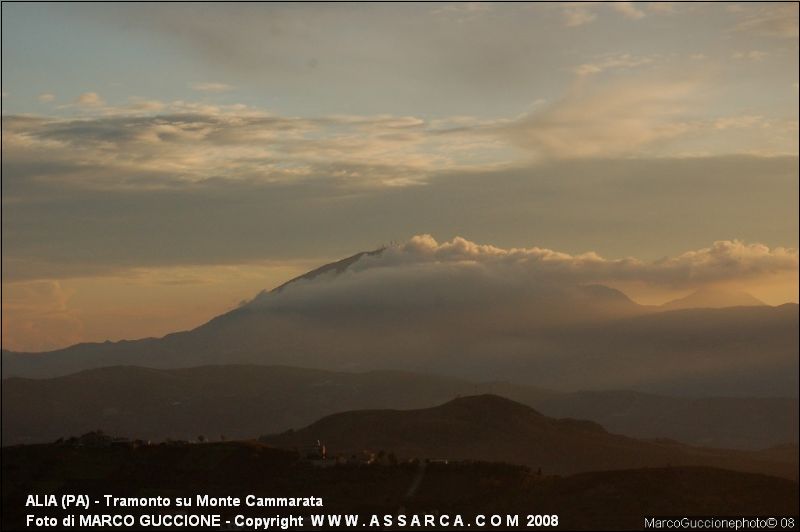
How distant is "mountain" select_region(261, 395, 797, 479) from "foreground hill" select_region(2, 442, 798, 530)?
3688 centimetres

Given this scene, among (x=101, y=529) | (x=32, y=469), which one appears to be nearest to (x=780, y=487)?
(x=101, y=529)

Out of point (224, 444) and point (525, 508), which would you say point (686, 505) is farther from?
point (224, 444)

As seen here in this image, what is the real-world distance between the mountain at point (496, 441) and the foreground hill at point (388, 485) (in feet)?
121

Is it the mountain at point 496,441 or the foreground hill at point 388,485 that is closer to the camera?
the foreground hill at point 388,485

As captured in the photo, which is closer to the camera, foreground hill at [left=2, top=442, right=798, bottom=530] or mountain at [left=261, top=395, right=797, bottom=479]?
foreground hill at [left=2, top=442, right=798, bottom=530]

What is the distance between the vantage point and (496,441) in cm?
14975

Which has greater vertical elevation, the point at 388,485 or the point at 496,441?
the point at 496,441

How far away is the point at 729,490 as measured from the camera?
291ft

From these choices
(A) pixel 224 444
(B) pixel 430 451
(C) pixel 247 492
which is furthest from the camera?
(B) pixel 430 451

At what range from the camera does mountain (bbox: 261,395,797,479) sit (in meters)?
142

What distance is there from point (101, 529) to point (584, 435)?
92.5 metres

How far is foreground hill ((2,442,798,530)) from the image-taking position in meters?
83.9

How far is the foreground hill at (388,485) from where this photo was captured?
83.9m

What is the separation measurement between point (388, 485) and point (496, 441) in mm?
58690
